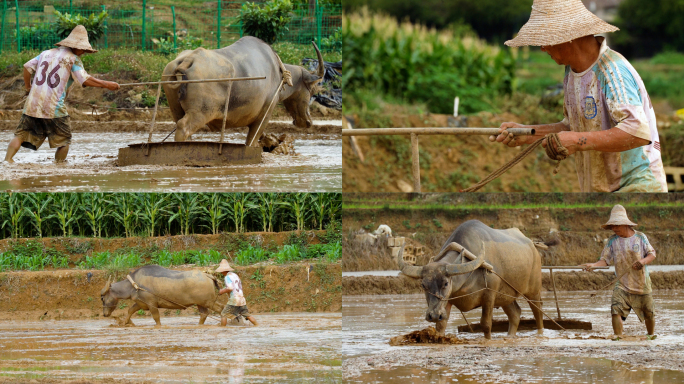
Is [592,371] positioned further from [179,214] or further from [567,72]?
[179,214]

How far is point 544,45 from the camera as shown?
180 inches

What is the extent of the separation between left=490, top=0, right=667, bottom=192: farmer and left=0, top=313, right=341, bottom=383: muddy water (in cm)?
239

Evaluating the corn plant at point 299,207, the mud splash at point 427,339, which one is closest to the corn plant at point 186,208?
the corn plant at point 299,207

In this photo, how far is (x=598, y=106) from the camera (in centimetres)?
447

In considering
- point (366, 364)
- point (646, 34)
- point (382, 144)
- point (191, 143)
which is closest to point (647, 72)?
point (646, 34)

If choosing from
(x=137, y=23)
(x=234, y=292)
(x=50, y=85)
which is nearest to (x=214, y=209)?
(x=234, y=292)

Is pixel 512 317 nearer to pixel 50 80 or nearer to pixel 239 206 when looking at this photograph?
pixel 50 80

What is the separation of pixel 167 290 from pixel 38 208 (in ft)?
19.2

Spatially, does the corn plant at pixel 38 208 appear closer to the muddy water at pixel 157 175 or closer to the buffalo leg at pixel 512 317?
the muddy water at pixel 157 175

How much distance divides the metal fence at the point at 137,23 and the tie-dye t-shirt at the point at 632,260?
942 centimetres

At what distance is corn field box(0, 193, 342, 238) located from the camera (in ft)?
44.1

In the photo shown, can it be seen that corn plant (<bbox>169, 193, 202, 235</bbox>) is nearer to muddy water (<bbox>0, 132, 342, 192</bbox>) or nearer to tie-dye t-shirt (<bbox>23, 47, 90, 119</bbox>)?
muddy water (<bbox>0, 132, 342, 192</bbox>)

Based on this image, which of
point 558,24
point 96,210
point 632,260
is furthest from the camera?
point 96,210

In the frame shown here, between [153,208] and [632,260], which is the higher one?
[632,260]
